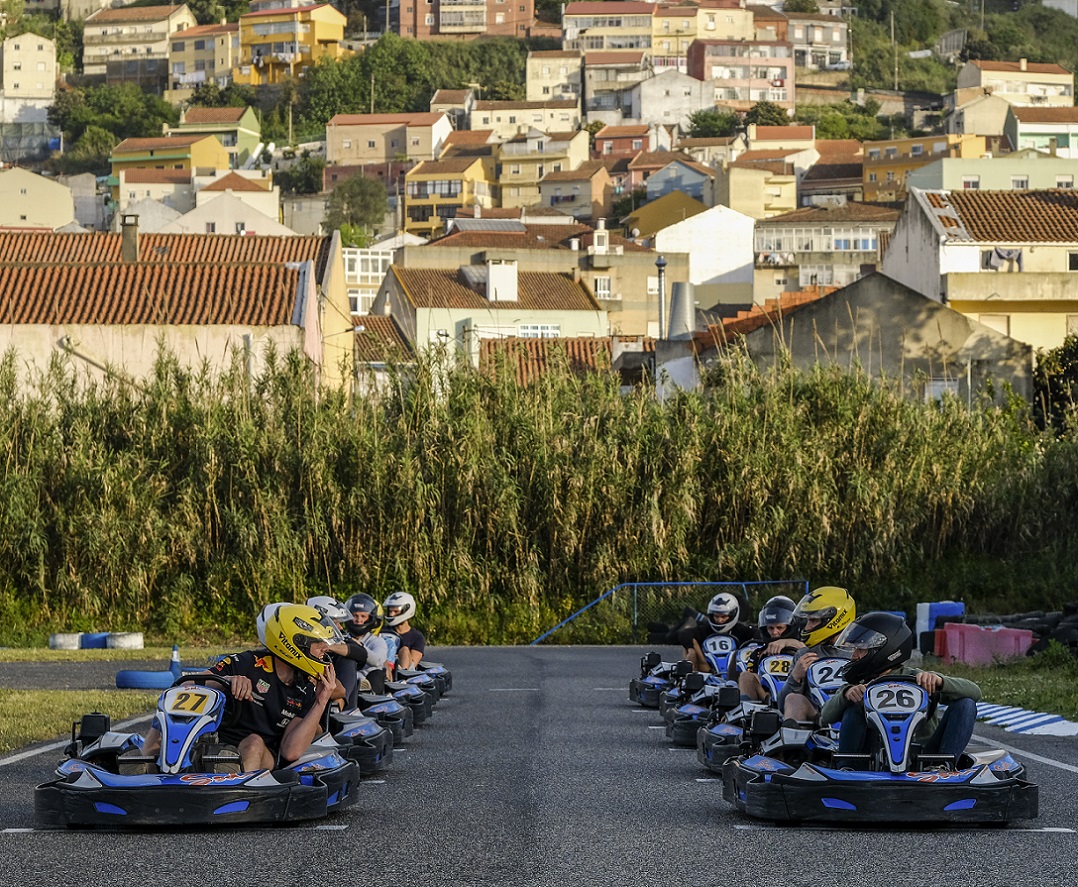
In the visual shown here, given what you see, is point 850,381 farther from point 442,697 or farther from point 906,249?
point 906,249

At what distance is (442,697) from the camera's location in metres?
20.9

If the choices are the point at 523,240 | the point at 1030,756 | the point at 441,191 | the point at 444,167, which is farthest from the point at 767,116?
the point at 1030,756

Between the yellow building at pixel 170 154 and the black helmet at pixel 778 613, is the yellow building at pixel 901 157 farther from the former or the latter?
the black helmet at pixel 778 613

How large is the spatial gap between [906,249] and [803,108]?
389 ft

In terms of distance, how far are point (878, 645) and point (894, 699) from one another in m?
0.60

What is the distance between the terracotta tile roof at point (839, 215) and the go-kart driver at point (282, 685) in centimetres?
9998

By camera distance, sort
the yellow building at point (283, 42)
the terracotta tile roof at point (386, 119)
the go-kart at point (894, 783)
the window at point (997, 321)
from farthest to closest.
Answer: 1. the yellow building at point (283, 42)
2. the terracotta tile roof at point (386, 119)
3. the window at point (997, 321)
4. the go-kart at point (894, 783)

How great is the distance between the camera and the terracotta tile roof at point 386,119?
536ft

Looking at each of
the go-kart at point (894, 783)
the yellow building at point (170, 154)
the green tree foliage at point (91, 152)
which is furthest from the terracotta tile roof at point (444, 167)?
the go-kart at point (894, 783)

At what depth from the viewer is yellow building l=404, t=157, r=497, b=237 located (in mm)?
145875

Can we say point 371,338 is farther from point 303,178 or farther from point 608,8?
point 608,8

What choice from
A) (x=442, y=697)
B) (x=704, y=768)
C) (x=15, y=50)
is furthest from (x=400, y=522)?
(x=15, y=50)

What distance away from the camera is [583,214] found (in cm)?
14250

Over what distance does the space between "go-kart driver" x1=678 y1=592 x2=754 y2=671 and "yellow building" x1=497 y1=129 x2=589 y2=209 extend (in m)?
132
